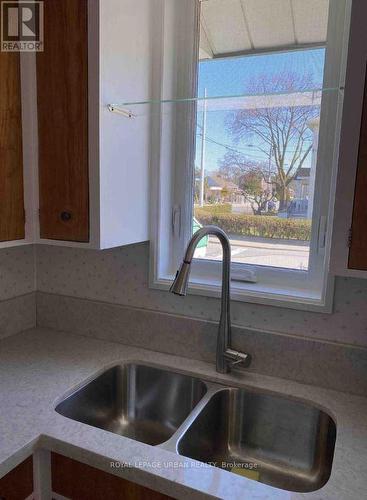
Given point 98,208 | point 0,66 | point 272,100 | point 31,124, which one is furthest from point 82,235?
point 272,100

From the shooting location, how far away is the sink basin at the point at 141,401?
1.18 meters

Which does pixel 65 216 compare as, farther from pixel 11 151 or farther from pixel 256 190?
pixel 256 190

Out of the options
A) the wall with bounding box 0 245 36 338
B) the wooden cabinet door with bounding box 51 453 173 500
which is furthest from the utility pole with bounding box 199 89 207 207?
the wooden cabinet door with bounding box 51 453 173 500

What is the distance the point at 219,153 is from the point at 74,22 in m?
0.61

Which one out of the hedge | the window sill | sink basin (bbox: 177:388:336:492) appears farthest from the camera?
the hedge

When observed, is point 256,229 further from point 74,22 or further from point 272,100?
point 74,22

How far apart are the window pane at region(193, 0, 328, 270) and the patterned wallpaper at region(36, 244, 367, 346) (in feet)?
0.62

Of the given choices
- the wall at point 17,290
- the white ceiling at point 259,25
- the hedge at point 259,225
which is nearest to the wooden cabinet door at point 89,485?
the wall at point 17,290

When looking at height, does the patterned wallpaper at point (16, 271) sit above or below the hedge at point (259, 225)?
below

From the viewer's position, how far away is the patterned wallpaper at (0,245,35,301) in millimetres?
1413

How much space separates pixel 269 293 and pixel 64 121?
2.76 feet

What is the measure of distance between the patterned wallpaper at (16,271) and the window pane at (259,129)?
762 mm

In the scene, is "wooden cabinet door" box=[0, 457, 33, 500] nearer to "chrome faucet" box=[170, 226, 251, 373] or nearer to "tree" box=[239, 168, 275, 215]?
"chrome faucet" box=[170, 226, 251, 373]

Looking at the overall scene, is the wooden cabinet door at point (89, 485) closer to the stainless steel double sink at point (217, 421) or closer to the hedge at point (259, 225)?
the stainless steel double sink at point (217, 421)
